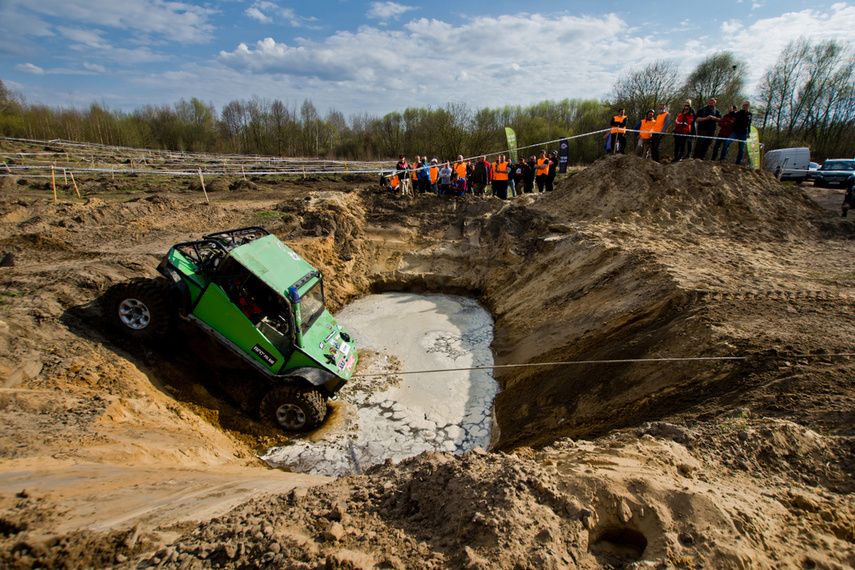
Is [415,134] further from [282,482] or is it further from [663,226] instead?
[282,482]

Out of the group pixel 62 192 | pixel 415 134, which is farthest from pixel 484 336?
pixel 415 134

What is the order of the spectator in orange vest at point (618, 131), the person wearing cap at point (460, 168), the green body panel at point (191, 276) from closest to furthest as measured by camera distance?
the green body panel at point (191, 276) < the spectator in orange vest at point (618, 131) < the person wearing cap at point (460, 168)

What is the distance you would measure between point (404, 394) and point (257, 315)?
9.99ft

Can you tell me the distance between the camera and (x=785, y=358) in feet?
16.4

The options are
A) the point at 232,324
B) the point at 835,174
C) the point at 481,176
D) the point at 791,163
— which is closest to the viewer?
the point at 232,324

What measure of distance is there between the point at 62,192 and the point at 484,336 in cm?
1907

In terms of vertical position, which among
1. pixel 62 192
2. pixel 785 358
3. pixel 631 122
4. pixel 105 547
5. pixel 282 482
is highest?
pixel 631 122

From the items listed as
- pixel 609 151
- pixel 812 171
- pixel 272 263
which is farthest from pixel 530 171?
pixel 812 171

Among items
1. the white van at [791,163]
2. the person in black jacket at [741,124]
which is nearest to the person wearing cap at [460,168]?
the person in black jacket at [741,124]

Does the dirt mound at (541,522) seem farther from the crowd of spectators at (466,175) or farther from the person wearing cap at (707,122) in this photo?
the crowd of spectators at (466,175)

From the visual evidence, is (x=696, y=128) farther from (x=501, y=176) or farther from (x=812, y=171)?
(x=812, y=171)

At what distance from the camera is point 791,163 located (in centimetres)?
2177

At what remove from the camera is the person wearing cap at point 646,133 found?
1245 centimetres

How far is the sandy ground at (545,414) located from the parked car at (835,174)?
12.2 metres
